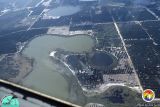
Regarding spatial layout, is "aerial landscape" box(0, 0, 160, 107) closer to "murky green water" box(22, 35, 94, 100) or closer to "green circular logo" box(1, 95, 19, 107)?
"murky green water" box(22, 35, 94, 100)

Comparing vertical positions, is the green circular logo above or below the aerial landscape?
above

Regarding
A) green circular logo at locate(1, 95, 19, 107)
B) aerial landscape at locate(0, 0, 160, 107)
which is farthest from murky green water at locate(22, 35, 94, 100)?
green circular logo at locate(1, 95, 19, 107)

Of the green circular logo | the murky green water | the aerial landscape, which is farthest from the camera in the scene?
the murky green water

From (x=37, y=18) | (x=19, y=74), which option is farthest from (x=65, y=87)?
(x=37, y=18)

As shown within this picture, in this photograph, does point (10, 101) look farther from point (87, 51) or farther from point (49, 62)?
point (87, 51)

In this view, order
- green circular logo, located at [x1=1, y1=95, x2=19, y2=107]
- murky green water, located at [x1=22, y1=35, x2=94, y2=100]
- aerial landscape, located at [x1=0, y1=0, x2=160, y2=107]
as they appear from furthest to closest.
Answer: murky green water, located at [x1=22, y1=35, x2=94, y2=100], aerial landscape, located at [x1=0, y1=0, x2=160, y2=107], green circular logo, located at [x1=1, y1=95, x2=19, y2=107]

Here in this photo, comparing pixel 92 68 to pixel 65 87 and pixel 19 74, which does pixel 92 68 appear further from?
pixel 19 74

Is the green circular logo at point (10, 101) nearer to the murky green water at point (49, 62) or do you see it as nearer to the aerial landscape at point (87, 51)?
the aerial landscape at point (87, 51)

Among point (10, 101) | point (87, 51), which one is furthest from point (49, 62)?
point (10, 101)
